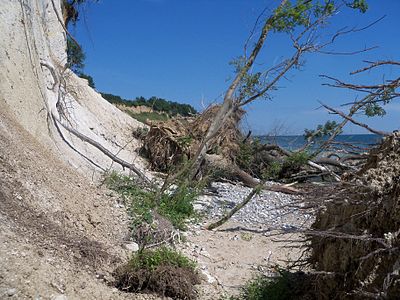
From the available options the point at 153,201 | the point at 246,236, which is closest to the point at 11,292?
the point at 153,201

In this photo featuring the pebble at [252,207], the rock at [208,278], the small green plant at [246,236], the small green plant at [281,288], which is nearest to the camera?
the small green plant at [281,288]

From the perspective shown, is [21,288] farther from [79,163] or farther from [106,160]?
[106,160]

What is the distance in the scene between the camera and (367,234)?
358cm

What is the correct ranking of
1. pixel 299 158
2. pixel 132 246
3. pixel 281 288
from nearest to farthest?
pixel 281 288, pixel 132 246, pixel 299 158

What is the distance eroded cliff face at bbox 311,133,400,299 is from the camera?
338cm

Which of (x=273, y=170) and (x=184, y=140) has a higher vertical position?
(x=184, y=140)

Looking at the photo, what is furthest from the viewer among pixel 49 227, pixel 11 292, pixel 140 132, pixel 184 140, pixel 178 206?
pixel 140 132

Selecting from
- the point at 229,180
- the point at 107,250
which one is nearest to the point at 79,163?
the point at 107,250

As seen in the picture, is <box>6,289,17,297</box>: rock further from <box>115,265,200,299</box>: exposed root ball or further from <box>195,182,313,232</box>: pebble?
<box>195,182,313,232</box>: pebble

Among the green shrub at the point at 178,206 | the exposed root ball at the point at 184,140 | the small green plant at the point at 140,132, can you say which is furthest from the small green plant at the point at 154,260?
the small green plant at the point at 140,132

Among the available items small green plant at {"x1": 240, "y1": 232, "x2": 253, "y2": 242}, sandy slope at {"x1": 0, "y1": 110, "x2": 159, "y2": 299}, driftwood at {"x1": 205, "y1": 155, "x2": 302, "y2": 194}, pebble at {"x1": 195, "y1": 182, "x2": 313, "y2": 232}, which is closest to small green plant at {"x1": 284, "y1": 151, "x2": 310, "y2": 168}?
driftwood at {"x1": 205, "y1": 155, "x2": 302, "y2": 194}

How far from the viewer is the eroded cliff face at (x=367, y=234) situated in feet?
11.1

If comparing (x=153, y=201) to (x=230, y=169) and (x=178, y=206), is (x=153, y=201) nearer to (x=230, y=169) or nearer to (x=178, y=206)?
(x=178, y=206)

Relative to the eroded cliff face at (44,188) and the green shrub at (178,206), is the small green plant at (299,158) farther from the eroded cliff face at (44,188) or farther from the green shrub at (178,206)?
the eroded cliff face at (44,188)
